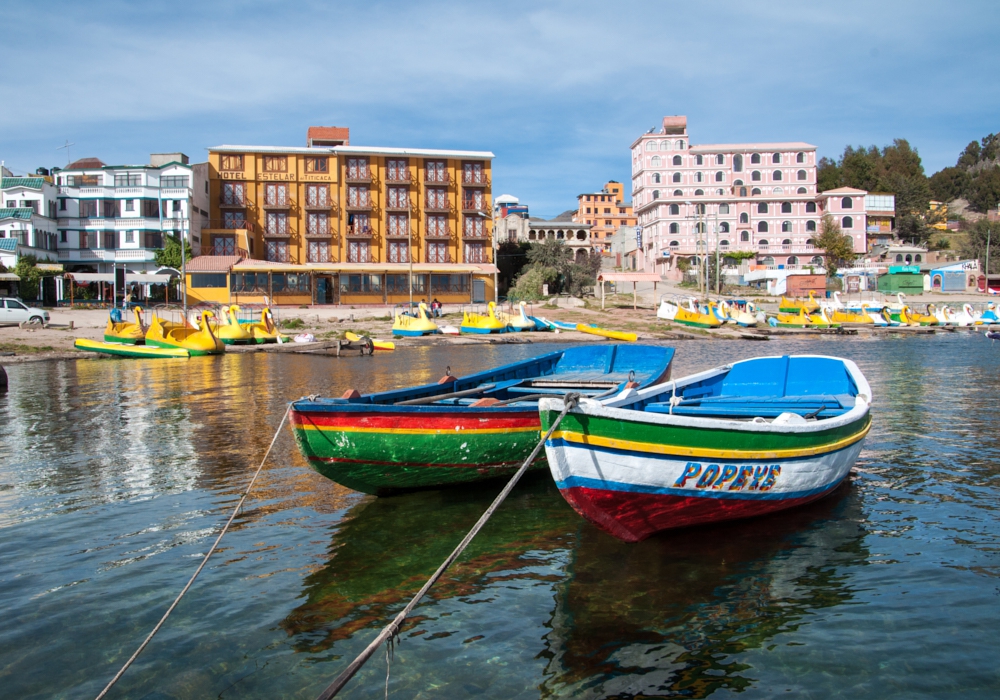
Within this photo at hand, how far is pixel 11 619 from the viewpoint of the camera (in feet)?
21.2

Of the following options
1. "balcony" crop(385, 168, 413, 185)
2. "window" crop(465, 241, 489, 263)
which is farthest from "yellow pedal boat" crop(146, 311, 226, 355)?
"window" crop(465, 241, 489, 263)

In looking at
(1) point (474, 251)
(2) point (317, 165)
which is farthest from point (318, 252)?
(1) point (474, 251)

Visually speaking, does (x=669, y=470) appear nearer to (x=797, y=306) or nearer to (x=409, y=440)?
(x=409, y=440)

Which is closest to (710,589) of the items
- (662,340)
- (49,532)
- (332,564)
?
(332,564)

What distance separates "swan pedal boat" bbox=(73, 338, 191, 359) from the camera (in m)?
32.9

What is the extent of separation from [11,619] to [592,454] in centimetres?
533

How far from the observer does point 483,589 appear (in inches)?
280

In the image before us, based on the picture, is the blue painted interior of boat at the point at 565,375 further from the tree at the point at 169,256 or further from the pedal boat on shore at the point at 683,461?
the tree at the point at 169,256

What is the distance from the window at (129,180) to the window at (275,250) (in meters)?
11.0

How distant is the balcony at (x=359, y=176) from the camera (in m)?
66.5

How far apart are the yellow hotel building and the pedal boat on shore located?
2116 inches

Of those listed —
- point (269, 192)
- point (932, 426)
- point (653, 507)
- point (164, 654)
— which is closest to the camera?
point (164, 654)

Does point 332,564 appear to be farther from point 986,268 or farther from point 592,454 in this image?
point 986,268

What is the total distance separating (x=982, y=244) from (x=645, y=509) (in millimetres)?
104671
